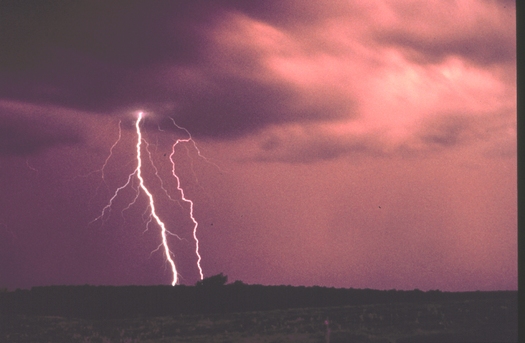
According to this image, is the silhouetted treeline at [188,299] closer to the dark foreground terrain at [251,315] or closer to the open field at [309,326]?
the dark foreground terrain at [251,315]

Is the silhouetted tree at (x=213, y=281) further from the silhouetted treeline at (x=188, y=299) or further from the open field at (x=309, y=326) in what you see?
the open field at (x=309, y=326)

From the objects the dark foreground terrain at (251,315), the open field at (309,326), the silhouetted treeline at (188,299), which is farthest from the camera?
the silhouetted treeline at (188,299)

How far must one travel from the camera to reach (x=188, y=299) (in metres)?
19.6

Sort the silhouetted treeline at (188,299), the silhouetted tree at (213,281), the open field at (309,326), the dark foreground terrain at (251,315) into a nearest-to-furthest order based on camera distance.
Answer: the open field at (309,326), the dark foreground terrain at (251,315), the silhouetted treeline at (188,299), the silhouetted tree at (213,281)

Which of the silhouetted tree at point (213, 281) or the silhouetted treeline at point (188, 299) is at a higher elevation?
the silhouetted tree at point (213, 281)

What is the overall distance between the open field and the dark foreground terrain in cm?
2

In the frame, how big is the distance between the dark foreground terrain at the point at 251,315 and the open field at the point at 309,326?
2cm

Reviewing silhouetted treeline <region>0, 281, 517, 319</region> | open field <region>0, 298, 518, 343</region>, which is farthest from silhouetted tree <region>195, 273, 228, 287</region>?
open field <region>0, 298, 518, 343</region>

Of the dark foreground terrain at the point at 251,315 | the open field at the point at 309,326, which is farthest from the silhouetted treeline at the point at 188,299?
the open field at the point at 309,326

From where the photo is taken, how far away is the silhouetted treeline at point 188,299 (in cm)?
1831

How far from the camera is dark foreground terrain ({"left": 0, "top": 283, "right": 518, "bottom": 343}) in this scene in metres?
12.3

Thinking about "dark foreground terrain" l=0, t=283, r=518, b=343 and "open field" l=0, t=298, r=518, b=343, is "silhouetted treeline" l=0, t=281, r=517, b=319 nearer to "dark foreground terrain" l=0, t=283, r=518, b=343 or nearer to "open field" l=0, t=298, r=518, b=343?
"dark foreground terrain" l=0, t=283, r=518, b=343

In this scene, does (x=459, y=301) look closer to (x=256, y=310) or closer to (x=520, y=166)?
(x=256, y=310)

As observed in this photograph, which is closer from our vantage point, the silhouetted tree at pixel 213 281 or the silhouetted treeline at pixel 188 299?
the silhouetted treeline at pixel 188 299
